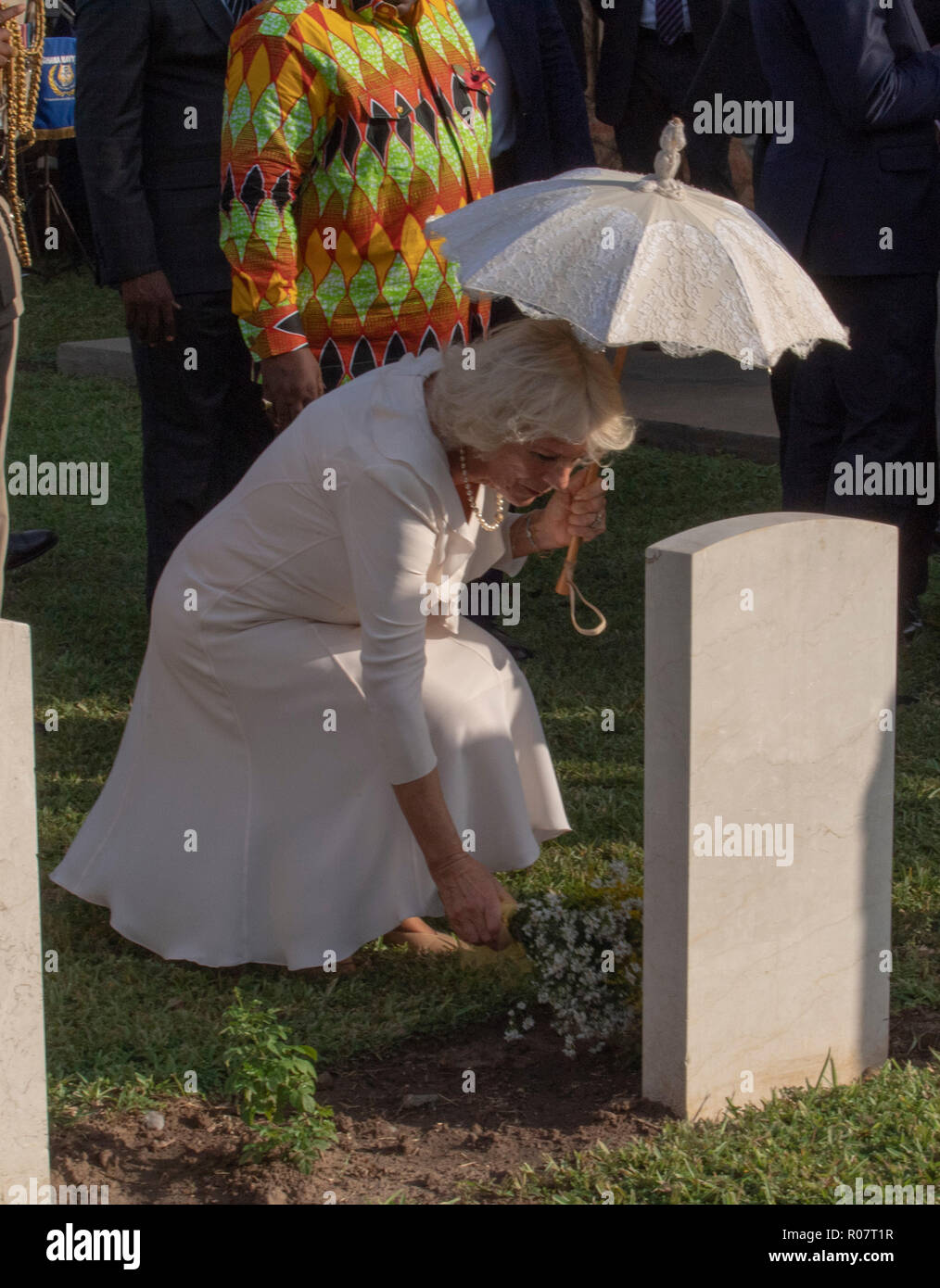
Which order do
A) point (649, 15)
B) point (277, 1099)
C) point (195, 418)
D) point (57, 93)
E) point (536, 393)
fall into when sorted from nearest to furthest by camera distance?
point (277, 1099) < point (536, 393) < point (195, 418) < point (649, 15) < point (57, 93)

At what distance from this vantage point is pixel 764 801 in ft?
9.26

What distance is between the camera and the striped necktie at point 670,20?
8.10 m

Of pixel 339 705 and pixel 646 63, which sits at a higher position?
pixel 646 63

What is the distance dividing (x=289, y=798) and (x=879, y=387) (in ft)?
7.84

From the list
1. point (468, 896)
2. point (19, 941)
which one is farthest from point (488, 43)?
point (19, 941)

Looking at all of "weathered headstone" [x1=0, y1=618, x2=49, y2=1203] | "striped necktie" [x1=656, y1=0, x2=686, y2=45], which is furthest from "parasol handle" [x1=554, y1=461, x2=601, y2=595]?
"striped necktie" [x1=656, y1=0, x2=686, y2=45]

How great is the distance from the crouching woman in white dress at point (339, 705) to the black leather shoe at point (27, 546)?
9.23ft

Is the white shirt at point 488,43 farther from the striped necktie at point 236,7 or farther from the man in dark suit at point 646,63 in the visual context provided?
the man in dark suit at point 646,63

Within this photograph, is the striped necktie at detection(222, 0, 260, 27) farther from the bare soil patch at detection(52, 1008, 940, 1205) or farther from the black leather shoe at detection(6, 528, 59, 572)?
the bare soil patch at detection(52, 1008, 940, 1205)

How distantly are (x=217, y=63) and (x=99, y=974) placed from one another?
8.74 ft

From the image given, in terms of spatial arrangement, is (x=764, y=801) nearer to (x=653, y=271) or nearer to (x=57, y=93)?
(x=653, y=271)

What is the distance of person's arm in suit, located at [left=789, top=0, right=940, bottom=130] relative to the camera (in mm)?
4602

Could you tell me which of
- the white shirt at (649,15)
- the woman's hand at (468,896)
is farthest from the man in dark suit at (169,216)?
the white shirt at (649,15)
